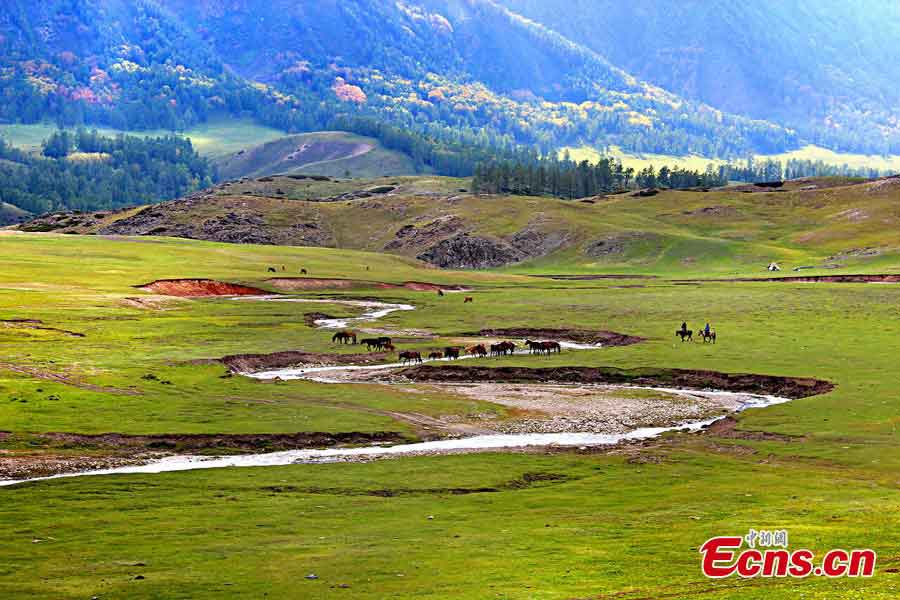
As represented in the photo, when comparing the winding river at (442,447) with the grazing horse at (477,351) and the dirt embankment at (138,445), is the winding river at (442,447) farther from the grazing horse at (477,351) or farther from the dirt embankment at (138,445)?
the grazing horse at (477,351)

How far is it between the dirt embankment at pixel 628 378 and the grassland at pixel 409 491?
1760 millimetres

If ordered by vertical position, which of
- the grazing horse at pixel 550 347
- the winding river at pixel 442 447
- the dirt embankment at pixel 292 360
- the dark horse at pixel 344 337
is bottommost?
the winding river at pixel 442 447

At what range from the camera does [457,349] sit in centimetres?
7612

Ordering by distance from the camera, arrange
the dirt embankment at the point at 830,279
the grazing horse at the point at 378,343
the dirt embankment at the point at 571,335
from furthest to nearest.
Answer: the dirt embankment at the point at 830,279
the dirt embankment at the point at 571,335
the grazing horse at the point at 378,343

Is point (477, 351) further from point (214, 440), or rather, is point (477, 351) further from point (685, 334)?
point (214, 440)

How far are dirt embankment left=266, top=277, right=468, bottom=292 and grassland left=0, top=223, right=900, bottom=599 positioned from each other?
42.3 metres

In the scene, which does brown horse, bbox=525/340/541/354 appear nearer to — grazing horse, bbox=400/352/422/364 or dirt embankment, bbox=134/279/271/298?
grazing horse, bbox=400/352/422/364

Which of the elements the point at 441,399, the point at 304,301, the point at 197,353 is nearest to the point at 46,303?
the point at 197,353

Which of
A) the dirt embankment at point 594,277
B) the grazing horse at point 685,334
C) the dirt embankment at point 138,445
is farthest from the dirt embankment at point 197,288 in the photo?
the dirt embankment at point 138,445

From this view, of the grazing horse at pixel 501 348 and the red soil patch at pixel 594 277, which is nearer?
the grazing horse at pixel 501 348

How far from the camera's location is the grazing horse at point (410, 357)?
75.5 metres

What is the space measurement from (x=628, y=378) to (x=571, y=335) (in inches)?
851

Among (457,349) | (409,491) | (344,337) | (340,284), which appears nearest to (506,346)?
(457,349)

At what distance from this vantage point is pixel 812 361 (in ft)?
226
